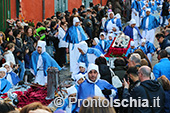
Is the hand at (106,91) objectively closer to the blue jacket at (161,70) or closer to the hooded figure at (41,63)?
the blue jacket at (161,70)

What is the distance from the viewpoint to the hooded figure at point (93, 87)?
658 centimetres

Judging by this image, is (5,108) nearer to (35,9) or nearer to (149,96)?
(149,96)

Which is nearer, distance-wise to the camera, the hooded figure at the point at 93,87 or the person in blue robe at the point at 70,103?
the hooded figure at the point at 93,87

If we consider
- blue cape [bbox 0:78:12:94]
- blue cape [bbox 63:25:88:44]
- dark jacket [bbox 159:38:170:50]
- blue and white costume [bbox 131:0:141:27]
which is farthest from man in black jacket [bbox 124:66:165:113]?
blue and white costume [bbox 131:0:141:27]

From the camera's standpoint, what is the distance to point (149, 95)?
566cm

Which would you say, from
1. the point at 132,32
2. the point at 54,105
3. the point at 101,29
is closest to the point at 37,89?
the point at 54,105

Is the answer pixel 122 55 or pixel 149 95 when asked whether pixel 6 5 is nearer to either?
pixel 122 55

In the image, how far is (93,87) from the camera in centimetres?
667

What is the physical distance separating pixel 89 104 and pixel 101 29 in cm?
1435

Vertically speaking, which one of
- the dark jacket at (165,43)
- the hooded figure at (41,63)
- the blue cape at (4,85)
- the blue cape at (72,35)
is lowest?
the blue cape at (4,85)

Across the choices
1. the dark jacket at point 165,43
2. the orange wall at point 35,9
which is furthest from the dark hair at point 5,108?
the orange wall at point 35,9

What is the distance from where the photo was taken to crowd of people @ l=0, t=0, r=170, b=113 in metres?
5.81

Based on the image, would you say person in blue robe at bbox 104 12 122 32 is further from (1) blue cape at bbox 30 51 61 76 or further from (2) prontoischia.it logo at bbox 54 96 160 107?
(2) prontoischia.it logo at bbox 54 96 160 107

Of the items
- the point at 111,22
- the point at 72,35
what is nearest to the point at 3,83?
the point at 72,35
